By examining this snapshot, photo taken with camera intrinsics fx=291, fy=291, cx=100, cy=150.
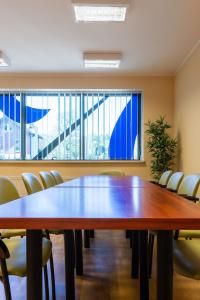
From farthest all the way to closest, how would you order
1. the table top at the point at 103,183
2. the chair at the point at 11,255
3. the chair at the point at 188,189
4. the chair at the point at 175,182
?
1. the chair at the point at 175,182
2. the table top at the point at 103,183
3. the chair at the point at 188,189
4. the chair at the point at 11,255

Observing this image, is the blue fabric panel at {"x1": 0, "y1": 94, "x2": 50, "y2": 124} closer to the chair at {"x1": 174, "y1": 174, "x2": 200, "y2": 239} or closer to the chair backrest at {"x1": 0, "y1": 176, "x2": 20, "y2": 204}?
the chair at {"x1": 174, "y1": 174, "x2": 200, "y2": 239}

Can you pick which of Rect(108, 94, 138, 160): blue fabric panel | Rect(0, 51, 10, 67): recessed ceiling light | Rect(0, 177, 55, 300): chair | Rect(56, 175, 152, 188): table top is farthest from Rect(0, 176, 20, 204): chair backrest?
Rect(108, 94, 138, 160): blue fabric panel

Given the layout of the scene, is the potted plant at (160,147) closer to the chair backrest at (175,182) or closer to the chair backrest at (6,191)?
the chair backrest at (175,182)

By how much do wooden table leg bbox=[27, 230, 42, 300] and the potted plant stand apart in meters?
4.28

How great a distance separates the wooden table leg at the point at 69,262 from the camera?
5.81ft

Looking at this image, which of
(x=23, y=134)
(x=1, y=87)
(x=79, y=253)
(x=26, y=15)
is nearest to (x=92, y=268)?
(x=79, y=253)

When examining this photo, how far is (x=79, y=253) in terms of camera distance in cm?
259

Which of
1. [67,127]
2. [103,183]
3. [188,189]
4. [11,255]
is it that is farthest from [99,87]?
[11,255]

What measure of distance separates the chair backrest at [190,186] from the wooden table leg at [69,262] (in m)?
1.22

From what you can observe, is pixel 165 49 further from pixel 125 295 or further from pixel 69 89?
pixel 125 295

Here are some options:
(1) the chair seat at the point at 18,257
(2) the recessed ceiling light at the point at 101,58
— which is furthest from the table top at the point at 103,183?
(2) the recessed ceiling light at the point at 101,58

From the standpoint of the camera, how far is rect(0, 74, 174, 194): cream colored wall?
18.7 feet

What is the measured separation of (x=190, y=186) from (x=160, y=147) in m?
2.64

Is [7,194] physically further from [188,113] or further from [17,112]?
[17,112]
